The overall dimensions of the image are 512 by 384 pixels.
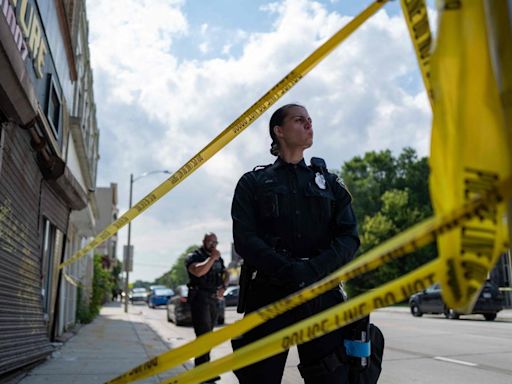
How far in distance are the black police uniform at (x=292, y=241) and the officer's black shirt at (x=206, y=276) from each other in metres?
4.08

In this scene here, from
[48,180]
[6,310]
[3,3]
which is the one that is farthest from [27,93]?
[48,180]

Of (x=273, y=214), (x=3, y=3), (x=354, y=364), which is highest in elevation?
(x=3, y=3)

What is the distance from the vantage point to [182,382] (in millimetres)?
1839

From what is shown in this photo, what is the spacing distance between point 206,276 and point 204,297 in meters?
0.27

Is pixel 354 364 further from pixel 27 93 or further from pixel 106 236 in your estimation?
pixel 27 93

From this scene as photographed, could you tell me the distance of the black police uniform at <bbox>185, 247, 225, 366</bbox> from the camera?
657 centimetres

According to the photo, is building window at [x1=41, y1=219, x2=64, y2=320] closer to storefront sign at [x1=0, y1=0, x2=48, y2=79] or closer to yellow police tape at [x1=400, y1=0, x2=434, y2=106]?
storefront sign at [x1=0, y1=0, x2=48, y2=79]

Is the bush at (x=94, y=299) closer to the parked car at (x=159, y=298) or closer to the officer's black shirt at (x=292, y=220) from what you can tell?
the officer's black shirt at (x=292, y=220)

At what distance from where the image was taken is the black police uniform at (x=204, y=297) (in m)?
6.57

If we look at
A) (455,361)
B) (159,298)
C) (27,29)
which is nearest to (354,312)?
(27,29)

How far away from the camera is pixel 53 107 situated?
9.23m

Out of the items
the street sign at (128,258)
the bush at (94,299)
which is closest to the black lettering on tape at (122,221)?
the bush at (94,299)

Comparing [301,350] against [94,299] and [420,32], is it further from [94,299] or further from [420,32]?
[94,299]

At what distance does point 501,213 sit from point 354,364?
1417mm
